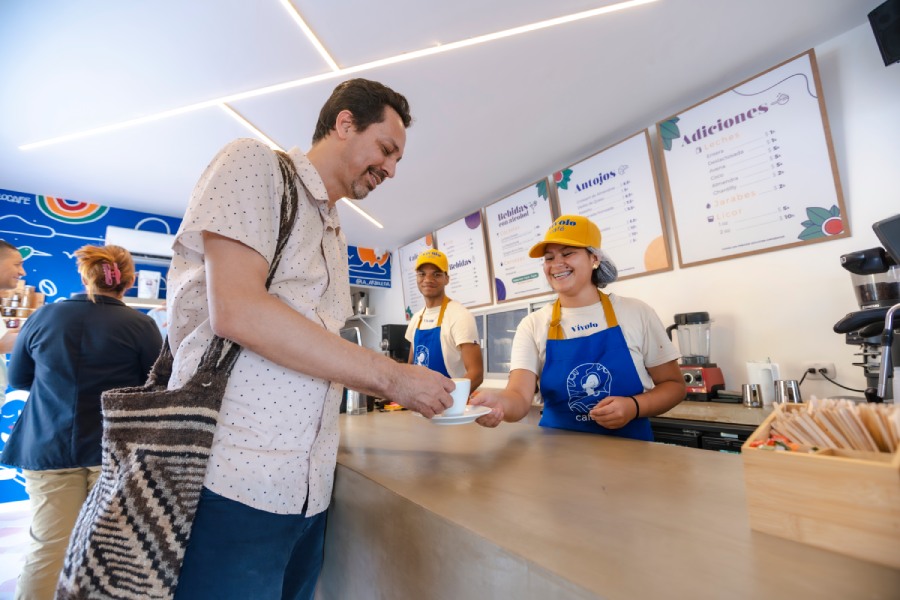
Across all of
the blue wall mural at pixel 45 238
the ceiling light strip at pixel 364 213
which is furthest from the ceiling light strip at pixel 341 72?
the ceiling light strip at pixel 364 213

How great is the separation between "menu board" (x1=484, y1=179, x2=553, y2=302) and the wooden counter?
2.37 metres

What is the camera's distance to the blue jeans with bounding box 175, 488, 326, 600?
0.72m

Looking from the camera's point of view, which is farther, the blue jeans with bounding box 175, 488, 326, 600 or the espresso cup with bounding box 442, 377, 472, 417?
the espresso cup with bounding box 442, 377, 472, 417

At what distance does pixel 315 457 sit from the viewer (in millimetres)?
850

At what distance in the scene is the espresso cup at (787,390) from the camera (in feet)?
6.30

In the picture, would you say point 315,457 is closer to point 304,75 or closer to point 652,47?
point 304,75

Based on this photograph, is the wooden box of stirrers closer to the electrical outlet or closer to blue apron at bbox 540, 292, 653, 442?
blue apron at bbox 540, 292, 653, 442

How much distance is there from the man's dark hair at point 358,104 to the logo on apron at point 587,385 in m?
1.16

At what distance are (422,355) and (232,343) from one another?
2.03m

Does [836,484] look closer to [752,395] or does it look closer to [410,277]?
[752,395]

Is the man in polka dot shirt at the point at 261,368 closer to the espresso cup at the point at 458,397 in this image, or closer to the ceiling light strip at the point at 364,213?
the espresso cup at the point at 458,397

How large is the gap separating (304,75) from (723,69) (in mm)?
2258

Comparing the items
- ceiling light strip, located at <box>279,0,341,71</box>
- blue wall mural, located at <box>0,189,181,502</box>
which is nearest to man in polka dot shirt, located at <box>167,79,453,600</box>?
ceiling light strip, located at <box>279,0,341,71</box>

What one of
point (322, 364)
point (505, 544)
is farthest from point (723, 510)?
point (322, 364)
